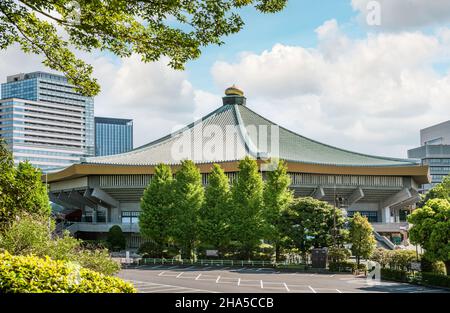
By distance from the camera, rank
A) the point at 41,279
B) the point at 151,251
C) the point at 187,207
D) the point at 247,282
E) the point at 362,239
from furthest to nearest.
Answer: the point at 151,251 → the point at 187,207 → the point at 362,239 → the point at 247,282 → the point at 41,279

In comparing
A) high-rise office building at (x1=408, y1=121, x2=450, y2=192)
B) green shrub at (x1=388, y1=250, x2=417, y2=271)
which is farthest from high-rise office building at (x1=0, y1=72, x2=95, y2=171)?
green shrub at (x1=388, y1=250, x2=417, y2=271)

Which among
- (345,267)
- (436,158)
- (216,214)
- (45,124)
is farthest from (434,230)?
(45,124)

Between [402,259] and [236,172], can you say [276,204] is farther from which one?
[236,172]

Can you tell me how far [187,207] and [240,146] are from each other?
66.1ft

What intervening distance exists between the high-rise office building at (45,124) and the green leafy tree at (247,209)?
9244 cm

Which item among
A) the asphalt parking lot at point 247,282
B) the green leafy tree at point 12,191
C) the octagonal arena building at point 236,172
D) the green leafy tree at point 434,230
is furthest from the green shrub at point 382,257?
the green leafy tree at point 12,191

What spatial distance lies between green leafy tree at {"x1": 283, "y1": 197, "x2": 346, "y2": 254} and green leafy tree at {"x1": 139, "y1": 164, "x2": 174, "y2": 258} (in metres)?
11.2

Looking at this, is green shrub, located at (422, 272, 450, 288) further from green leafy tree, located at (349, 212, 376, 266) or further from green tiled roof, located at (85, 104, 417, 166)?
green tiled roof, located at (85, 104, 417, 166)

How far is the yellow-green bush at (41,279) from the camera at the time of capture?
965 centimetres

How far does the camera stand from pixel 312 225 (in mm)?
41250
